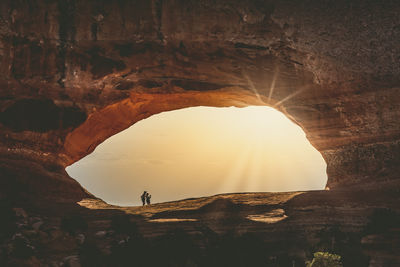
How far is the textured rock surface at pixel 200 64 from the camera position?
71.6 ft

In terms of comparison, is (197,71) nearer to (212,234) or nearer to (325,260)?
(212,234)

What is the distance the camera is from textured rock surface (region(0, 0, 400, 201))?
2181 centimetres

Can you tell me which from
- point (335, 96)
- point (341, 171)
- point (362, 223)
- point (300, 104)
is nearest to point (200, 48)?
point (300, 104)

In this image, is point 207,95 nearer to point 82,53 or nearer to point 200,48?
point 200,48

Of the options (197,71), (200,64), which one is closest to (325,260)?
(200,64)

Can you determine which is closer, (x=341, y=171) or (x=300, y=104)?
(x=341, y=171)

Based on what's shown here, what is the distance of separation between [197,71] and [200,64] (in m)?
0.56

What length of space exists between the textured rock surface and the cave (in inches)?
2.2

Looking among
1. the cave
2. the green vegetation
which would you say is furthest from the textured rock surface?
the green vegetation

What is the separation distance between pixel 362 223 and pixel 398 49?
10310mm

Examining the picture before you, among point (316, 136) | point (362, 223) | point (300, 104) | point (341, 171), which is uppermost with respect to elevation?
point (300, 104)

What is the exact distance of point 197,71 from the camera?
80.7 feet

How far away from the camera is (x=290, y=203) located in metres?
18.4

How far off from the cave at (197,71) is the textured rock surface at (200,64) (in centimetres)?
6
